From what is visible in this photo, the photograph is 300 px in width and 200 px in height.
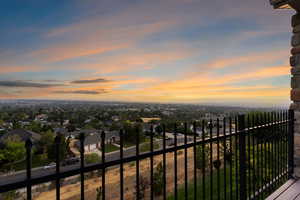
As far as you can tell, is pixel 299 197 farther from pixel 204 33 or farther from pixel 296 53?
pixel 204 33

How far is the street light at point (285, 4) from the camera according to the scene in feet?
13.1

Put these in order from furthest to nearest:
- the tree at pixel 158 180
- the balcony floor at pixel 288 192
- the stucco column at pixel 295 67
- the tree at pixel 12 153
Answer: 1. the tree at pixel 12 153
2. the tree at pixel 158 180
3. the stucco column at pixel 295 67
4. the balcony floor at pixel 288 192

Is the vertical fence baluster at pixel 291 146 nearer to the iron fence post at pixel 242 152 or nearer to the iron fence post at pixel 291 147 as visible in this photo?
the iron fence post at pixel 291 147

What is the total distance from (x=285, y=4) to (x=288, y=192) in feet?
10.2

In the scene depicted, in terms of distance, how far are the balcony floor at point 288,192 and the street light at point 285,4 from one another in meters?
3.07

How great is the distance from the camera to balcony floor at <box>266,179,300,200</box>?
3691 millimetres

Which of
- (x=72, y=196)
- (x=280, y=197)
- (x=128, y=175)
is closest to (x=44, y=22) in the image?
(x=280, y=197)

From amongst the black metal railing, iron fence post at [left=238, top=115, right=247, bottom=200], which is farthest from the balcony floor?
iron fence post at [left=238, top=115, right=247, bottom=200]

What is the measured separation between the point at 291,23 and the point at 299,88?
1241mm

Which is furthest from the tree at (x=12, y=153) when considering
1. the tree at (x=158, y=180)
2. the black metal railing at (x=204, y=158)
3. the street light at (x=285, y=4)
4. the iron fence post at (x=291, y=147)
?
the street light at (x=285, y=4)

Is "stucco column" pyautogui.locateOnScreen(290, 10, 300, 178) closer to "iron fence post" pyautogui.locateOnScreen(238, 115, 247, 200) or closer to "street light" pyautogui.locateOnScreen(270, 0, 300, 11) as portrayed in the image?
"street light" pyautogui.locateOnScreen(270, 0, 300, 11)

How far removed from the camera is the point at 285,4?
4.08 metres

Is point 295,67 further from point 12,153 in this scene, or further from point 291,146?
point 12,153

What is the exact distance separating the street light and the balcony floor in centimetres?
307
